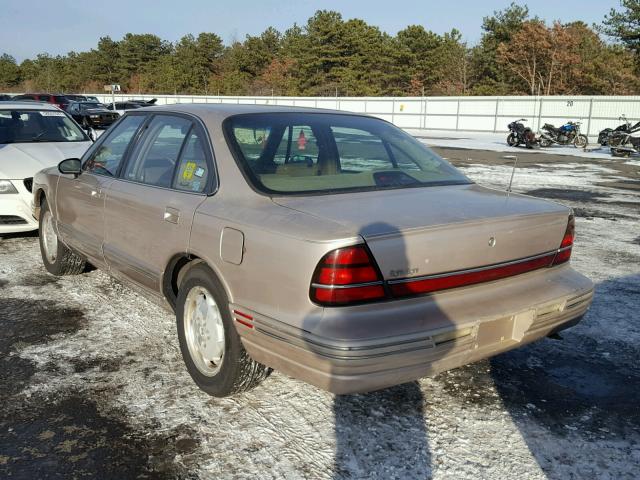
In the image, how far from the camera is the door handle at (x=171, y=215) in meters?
3.39

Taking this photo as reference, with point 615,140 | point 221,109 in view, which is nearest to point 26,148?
point 221,109

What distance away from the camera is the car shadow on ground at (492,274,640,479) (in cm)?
273

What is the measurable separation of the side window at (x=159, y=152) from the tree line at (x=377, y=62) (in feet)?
105

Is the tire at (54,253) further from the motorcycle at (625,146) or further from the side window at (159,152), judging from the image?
the motorcycle at (625,146)

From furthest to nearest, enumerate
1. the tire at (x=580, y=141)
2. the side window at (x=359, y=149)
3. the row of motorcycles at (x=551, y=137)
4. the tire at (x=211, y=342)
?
the tire at (x=580, y=141), the row of motorcycles at (x=551, y=137), the side window at (x=359, y=149), the tire at (x=211, y=342)

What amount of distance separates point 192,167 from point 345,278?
141 centimetres

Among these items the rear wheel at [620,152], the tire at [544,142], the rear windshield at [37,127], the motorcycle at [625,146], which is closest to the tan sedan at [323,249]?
the rear windshield at [37,127]

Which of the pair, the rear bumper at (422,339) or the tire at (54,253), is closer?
the rear bumper at (422,339)

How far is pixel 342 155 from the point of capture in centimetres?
385

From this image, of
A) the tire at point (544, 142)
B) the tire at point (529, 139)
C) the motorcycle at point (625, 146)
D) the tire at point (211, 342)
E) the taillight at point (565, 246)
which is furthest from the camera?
the tire at point (544, 142)

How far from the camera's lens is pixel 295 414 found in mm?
3131

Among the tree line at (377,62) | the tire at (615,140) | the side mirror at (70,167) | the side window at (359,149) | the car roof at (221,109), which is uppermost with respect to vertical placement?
the tree line at (377,62)

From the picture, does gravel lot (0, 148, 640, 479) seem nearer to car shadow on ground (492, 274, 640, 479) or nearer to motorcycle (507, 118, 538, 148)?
car shadow on ground (492, 274, 640, 479)

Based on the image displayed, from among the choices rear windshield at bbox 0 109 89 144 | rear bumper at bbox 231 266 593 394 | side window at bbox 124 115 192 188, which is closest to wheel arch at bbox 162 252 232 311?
side window at bbox 124 115 192 188
